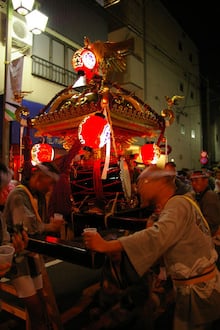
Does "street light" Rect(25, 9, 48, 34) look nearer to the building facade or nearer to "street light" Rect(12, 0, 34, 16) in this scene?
"street light" Rect(12, 0, 34, 16)

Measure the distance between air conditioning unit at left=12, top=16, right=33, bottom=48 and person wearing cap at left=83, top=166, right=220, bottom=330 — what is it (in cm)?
933

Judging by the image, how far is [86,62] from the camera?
4.21 metres

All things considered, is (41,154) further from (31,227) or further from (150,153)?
(31,227)

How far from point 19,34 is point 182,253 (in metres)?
9.76

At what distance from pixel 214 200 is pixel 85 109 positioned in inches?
102

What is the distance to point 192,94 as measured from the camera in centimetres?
2209

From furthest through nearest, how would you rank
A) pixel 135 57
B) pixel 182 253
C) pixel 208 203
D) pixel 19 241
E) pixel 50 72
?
pixel 135 57, pixel 50 72, pixel 208 203, pixel 19 241, pixel 182 253

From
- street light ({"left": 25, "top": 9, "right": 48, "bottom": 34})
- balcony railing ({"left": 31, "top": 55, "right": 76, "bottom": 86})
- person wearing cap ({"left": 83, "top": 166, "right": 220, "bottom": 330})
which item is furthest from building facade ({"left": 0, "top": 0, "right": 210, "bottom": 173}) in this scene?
person wearing cap ({"left": 83, "top": 166, "right": 220, "bottom": 330})

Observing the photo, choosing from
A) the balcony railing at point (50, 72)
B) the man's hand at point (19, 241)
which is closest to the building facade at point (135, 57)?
the balcony railing at point (50, 72)

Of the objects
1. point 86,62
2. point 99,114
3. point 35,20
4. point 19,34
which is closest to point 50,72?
point 19,34

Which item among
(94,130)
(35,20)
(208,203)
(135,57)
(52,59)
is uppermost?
(135,57)

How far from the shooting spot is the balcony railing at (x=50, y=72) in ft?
34.3

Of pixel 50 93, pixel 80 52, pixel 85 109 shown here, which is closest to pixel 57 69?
pixel 50 93

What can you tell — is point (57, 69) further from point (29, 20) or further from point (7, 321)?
point (7, 321)
